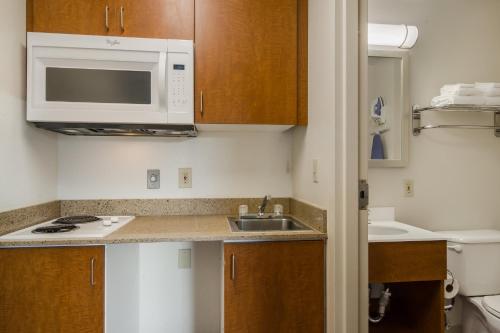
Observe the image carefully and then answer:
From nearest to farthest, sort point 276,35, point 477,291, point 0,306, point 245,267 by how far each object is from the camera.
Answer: point 0,306, point 245,267, point 276,35, point 477,291

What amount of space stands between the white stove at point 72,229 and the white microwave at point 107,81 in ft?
1.64

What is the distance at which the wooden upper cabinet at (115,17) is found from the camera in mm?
1473

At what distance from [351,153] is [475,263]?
4.04 ft

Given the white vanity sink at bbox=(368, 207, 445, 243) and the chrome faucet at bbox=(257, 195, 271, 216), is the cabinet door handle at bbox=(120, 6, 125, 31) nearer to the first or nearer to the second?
the chrome faucet at bbox=(257, 195, 271, 216)

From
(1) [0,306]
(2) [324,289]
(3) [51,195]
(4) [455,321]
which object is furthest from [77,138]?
(4) [455,321]

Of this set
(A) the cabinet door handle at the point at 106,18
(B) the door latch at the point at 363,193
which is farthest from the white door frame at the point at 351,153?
(A) the cabinet door handle at the point at 106,18

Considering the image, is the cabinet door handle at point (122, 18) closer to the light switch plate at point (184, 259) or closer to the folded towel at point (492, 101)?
the light switch plate at point (184, 259)

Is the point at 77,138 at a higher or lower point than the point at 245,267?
higher

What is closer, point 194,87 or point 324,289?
point 324,289

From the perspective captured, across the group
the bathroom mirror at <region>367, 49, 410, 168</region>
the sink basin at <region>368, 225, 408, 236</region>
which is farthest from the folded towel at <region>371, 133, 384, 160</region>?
the sink basin at <region>368, 225, 408, 236</region>

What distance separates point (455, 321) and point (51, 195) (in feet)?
8.71

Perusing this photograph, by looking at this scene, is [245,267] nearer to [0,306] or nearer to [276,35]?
[0,306]

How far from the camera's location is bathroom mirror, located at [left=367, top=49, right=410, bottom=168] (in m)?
1.96

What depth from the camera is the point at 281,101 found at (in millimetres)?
1637
